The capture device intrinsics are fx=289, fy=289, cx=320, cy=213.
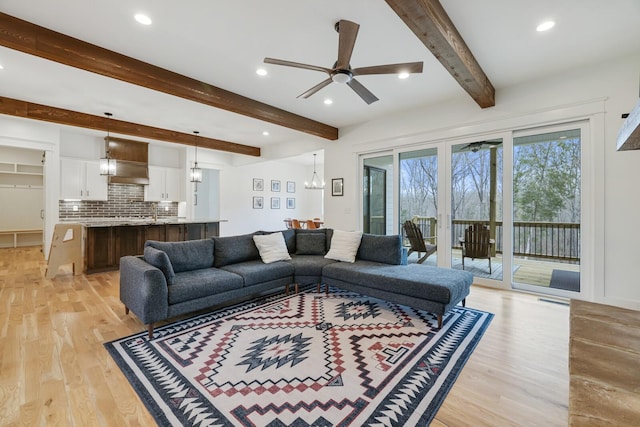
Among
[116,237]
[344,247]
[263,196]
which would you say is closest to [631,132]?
[344,247]

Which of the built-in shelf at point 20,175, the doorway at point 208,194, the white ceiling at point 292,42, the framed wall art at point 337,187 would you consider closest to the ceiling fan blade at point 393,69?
the white ceiling at point 292,42

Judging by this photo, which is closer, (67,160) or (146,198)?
(67,160)

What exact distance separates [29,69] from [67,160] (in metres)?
3.34

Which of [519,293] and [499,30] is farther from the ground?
[499,30]

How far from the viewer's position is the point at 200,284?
9.61 feet

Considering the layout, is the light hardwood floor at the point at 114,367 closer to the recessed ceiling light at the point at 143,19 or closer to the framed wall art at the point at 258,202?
the recessed ceiling light at the point at 143,19

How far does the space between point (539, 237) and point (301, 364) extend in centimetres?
414

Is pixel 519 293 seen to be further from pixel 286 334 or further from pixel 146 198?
pixel 146 198

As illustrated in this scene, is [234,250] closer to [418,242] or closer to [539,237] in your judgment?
[418,242]

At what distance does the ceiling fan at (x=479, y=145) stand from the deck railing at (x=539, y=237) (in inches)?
42.4

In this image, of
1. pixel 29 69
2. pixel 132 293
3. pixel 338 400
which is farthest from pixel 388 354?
pixel 29 69

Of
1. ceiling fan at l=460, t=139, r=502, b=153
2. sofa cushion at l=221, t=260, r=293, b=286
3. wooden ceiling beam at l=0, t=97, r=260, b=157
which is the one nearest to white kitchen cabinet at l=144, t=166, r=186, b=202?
wooden ceiling beam at l=0, t=97, r=260, b=157

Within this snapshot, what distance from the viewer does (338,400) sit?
1.76 meters

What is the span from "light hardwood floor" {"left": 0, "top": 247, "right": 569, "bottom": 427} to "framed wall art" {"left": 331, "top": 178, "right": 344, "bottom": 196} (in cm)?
311
